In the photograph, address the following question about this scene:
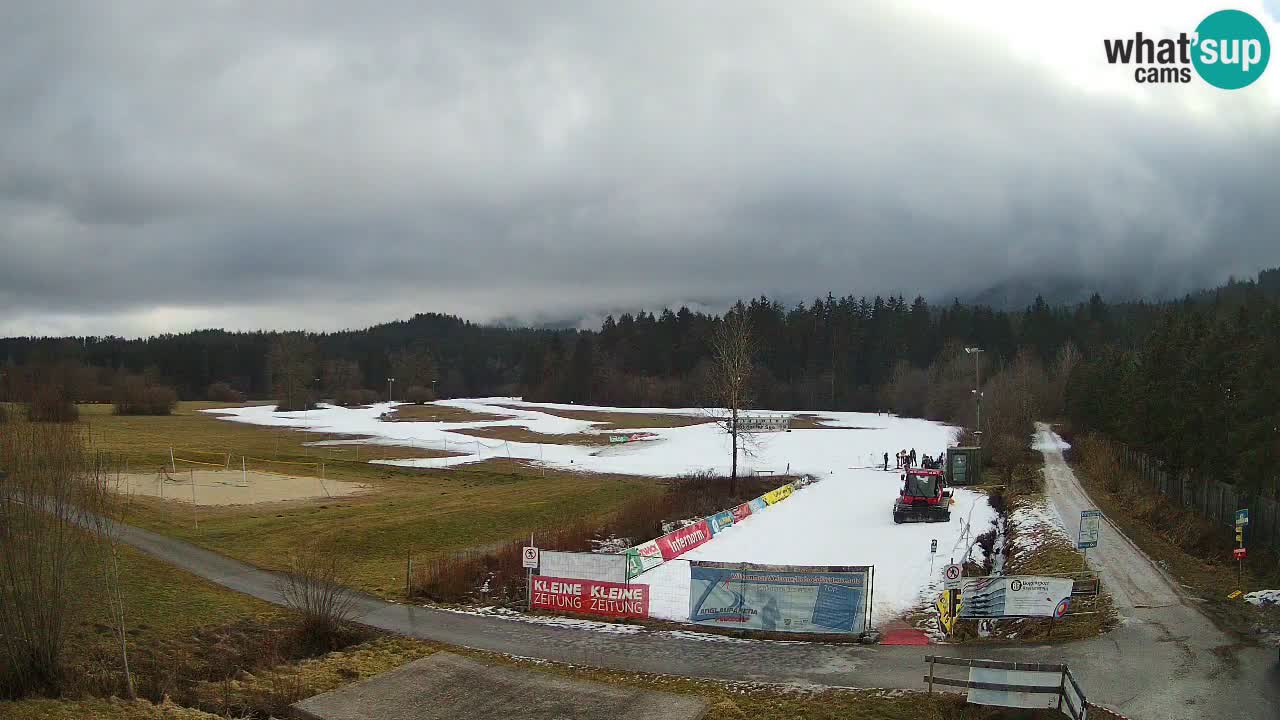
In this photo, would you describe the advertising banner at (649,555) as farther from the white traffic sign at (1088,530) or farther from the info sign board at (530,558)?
the white traffic sign at (1088,530)

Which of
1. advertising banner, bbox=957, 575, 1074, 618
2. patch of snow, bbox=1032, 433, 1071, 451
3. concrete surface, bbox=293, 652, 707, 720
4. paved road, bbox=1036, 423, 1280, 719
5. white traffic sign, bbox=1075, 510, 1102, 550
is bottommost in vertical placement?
patch of snow, bbox=1032, 433, 1071, 451

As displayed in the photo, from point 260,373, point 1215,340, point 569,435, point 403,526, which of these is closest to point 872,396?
point 569,435

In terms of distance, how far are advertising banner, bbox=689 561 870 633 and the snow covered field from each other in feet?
6.15

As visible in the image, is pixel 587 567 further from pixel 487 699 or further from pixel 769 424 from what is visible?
pixel 769 424

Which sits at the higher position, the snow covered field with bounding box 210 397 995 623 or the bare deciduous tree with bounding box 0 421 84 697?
the bare deciduous tree with bounding box 0 421 84 697

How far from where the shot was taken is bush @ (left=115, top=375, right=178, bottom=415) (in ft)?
371

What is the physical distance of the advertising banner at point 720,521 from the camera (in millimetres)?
34938

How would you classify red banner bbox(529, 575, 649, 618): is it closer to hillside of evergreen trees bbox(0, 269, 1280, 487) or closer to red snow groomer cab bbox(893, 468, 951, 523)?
red snow groomer cab bbox(893, 468, 951, 523)

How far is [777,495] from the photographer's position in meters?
44.0

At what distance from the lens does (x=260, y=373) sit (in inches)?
7746

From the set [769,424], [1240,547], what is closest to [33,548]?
[1240,547]

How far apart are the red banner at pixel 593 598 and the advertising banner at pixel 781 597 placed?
6.17 ft

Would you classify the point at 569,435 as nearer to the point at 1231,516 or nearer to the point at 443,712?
the point at 1231,516

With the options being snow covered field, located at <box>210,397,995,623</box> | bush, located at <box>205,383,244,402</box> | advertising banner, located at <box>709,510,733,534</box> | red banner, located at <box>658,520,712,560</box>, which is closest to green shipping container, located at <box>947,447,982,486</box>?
snow covered field, located at <box>210,397,995,623</box>
